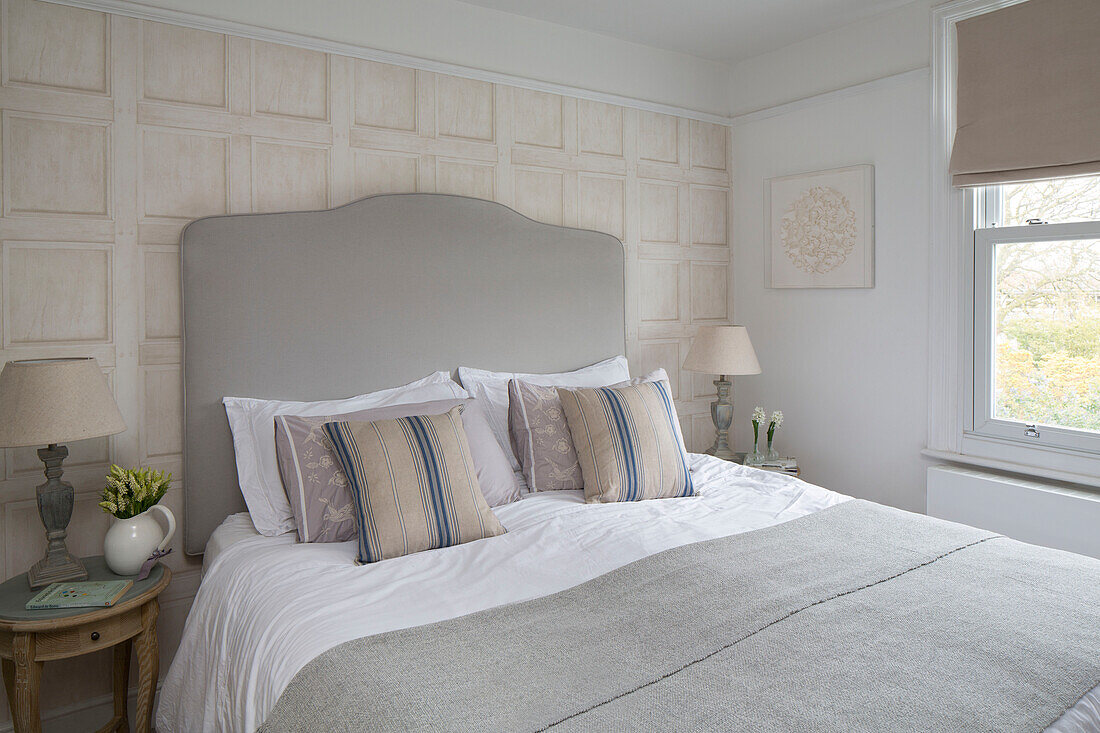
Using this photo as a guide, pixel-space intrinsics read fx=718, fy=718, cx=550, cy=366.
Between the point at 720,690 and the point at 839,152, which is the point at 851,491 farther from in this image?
the point at 720,690

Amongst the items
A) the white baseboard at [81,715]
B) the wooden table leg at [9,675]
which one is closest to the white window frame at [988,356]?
the white baseboard at [81,715]

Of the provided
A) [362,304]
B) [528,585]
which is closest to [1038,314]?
[528,585]

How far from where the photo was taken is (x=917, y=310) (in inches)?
130

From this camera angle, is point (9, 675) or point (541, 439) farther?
point (541, 439)

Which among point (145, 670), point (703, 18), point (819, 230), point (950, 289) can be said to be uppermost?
point (703, 18)

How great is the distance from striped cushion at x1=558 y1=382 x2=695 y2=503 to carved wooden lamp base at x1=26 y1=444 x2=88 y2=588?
5.41 feet

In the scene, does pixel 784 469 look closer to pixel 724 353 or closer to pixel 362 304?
pixel 724 353

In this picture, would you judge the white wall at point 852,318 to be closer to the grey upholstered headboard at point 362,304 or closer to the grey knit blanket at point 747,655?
the grey upholstered headboard at point 362,304

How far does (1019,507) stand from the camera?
9.38 feet

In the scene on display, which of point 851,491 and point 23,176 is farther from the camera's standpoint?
point 851,491

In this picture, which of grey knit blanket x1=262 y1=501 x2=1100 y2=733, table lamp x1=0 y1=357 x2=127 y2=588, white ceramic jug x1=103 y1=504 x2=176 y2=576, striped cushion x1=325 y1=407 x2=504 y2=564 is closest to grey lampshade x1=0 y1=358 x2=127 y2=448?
table lamp x1=0 y1=357 x2=127 y2=588

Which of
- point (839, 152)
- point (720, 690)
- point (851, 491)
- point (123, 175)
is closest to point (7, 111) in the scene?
point (123, 175)

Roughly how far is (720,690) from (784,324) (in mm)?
2855

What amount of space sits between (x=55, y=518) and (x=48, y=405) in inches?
14.9
